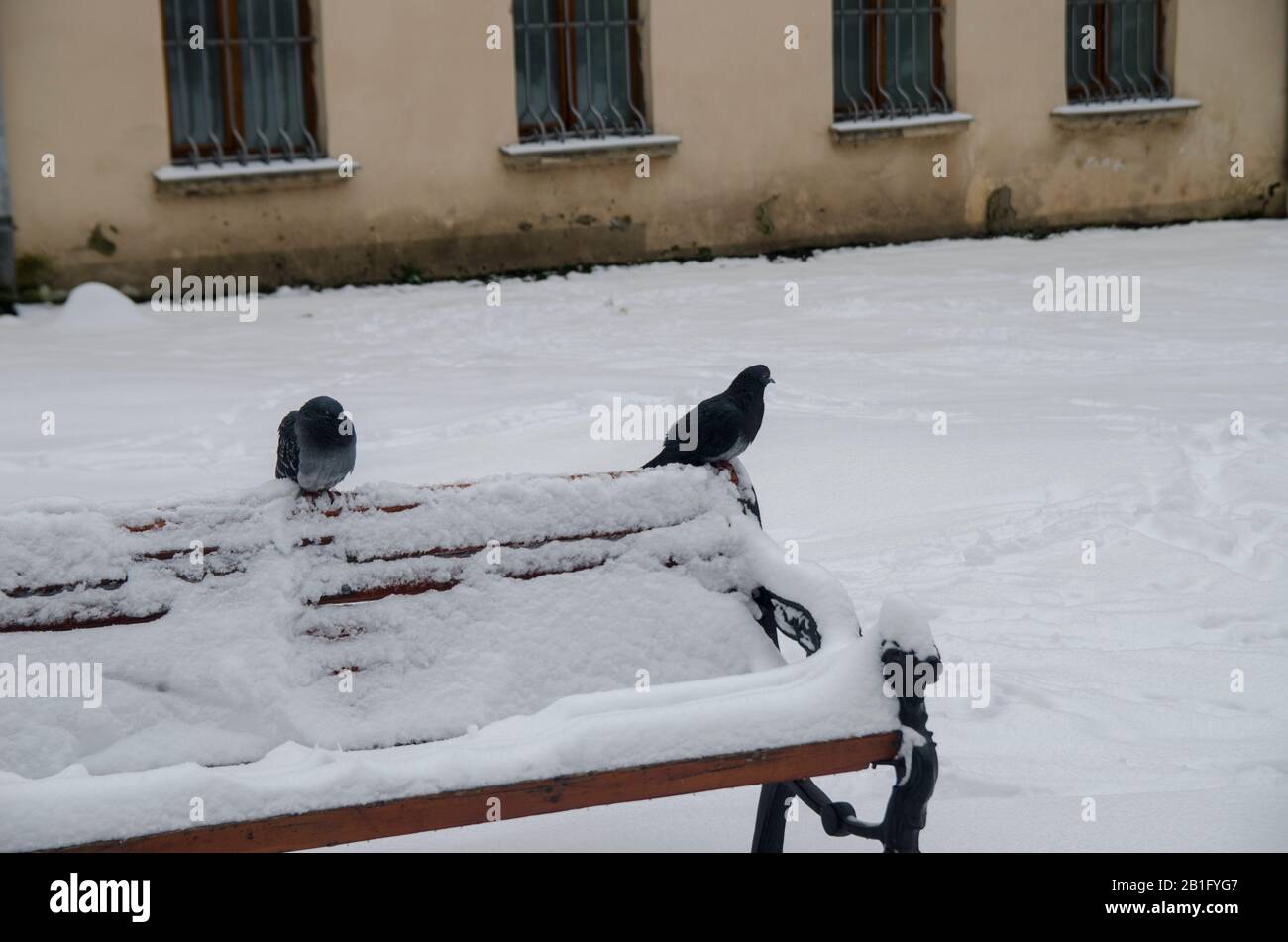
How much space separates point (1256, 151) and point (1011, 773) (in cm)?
1078

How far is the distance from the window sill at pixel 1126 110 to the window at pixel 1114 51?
0.11 metres

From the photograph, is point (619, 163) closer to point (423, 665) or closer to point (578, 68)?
point (578, 68)

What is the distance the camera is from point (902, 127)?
1154cm

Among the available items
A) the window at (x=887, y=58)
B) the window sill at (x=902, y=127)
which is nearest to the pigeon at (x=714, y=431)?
the window sill at (x=902, y=127)

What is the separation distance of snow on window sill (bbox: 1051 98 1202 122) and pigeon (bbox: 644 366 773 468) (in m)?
9.36

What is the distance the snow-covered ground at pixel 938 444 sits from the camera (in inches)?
134

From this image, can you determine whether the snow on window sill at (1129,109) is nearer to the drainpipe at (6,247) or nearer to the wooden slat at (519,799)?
the drainpipe at (6,247)

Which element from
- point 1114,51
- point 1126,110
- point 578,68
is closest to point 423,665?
point 578,68

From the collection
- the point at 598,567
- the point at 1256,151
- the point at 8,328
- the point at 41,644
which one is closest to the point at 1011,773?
the point at 598,567

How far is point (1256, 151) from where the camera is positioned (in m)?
13.0

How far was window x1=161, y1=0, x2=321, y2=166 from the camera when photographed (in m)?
9.88

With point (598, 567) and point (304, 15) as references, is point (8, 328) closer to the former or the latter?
point (304, 15)

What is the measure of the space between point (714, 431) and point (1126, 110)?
993 cm

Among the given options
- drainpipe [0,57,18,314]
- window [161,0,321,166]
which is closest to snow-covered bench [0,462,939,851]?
Result: drainpipe [0,57,18,314]
